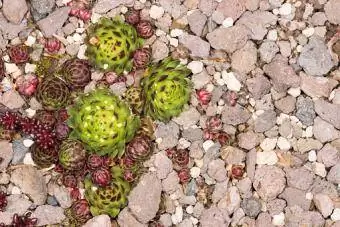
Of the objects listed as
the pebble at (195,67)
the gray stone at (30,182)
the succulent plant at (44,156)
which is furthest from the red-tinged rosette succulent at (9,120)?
the pebble at (195,67)

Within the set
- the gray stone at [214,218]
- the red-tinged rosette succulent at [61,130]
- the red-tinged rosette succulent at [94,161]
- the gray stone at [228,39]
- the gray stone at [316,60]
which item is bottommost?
the gray stone at [214,218]

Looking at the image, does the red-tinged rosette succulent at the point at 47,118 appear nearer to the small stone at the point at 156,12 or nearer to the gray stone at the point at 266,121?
the small stone at the point at 156,12

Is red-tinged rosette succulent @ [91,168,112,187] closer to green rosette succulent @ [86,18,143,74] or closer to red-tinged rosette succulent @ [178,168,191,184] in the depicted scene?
red-tinged rosette succulent @ [178,168,191,184]

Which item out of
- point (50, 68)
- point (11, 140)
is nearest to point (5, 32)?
point (50, 68)

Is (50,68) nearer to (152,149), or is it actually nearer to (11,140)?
(11,140)

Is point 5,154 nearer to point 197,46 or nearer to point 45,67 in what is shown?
point 45,67

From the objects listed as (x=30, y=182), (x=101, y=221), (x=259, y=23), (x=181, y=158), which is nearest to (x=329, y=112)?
(x=259, y=23)

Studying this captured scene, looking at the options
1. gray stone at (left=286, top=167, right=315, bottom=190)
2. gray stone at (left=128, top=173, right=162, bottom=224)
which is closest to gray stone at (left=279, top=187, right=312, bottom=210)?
gray stone at (left=286, top=167, right=315, bottom=190)
